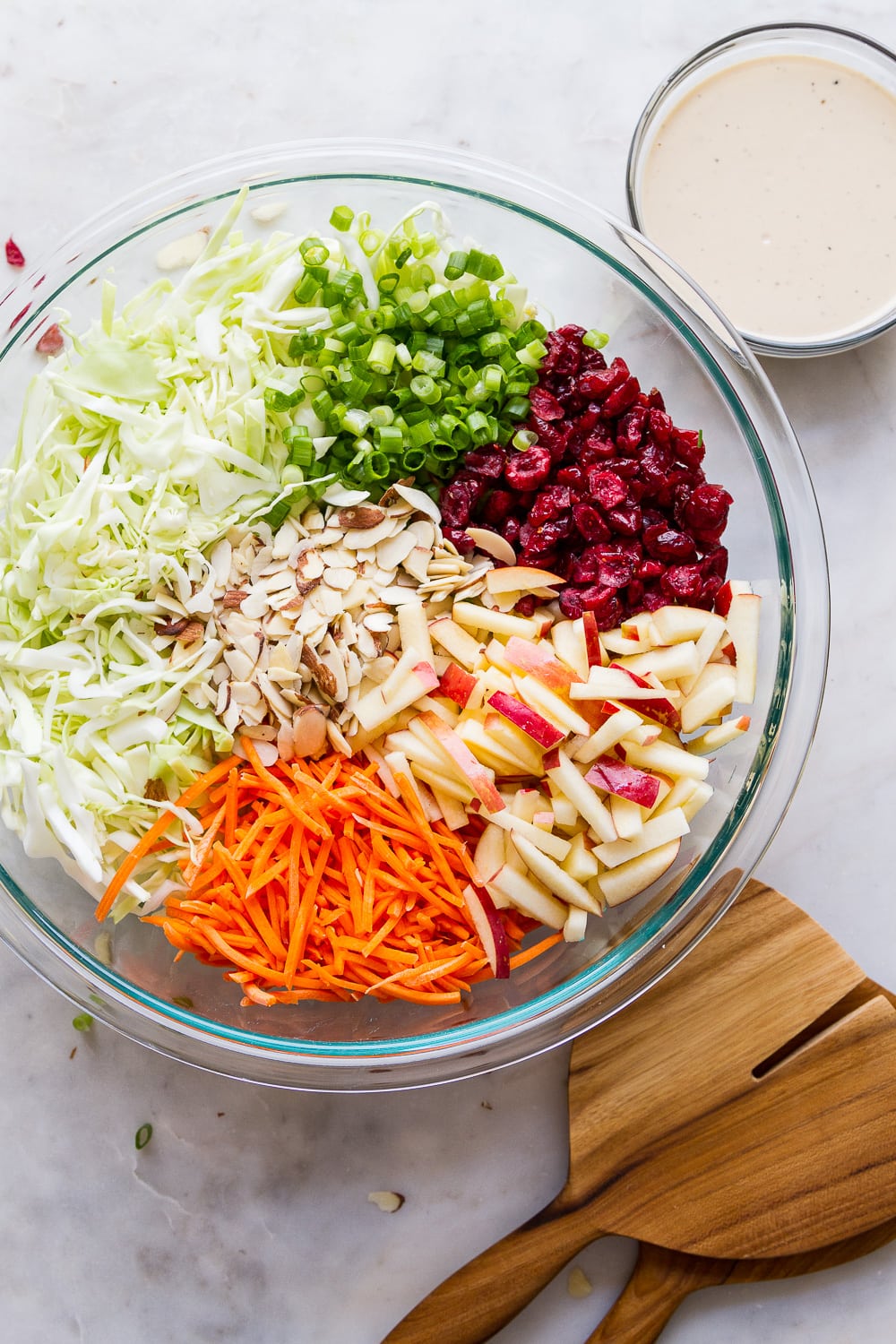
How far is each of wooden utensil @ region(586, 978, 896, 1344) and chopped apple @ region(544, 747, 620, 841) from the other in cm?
72

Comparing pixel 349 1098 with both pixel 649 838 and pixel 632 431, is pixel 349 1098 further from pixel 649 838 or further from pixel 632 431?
pixel 632 431

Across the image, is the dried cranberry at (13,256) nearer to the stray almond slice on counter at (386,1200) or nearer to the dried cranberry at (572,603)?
the dried cranberry at (572,603)

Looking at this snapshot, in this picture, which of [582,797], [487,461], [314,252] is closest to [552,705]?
[582,797]

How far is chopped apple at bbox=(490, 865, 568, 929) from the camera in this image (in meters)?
1.71

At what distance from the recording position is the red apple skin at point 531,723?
1659mm

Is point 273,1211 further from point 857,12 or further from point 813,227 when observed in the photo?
point 857,12

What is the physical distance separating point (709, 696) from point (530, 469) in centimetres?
52

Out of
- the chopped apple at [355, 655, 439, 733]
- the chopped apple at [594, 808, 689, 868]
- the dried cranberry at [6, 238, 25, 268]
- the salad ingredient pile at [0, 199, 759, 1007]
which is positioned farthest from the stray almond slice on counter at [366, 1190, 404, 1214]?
the dried cranberry at [6, 238, 25, 268]

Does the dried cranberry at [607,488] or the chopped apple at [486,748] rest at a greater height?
the dried cranberry at [607,488]

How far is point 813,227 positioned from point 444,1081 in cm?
188

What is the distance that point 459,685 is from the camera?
1.74 meters

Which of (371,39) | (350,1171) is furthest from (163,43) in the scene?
(350,1171)

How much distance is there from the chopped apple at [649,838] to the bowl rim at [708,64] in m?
1.00

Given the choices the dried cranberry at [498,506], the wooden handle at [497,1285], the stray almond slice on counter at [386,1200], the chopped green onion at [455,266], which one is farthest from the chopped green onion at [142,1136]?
the chopped green onion at [455,266]
